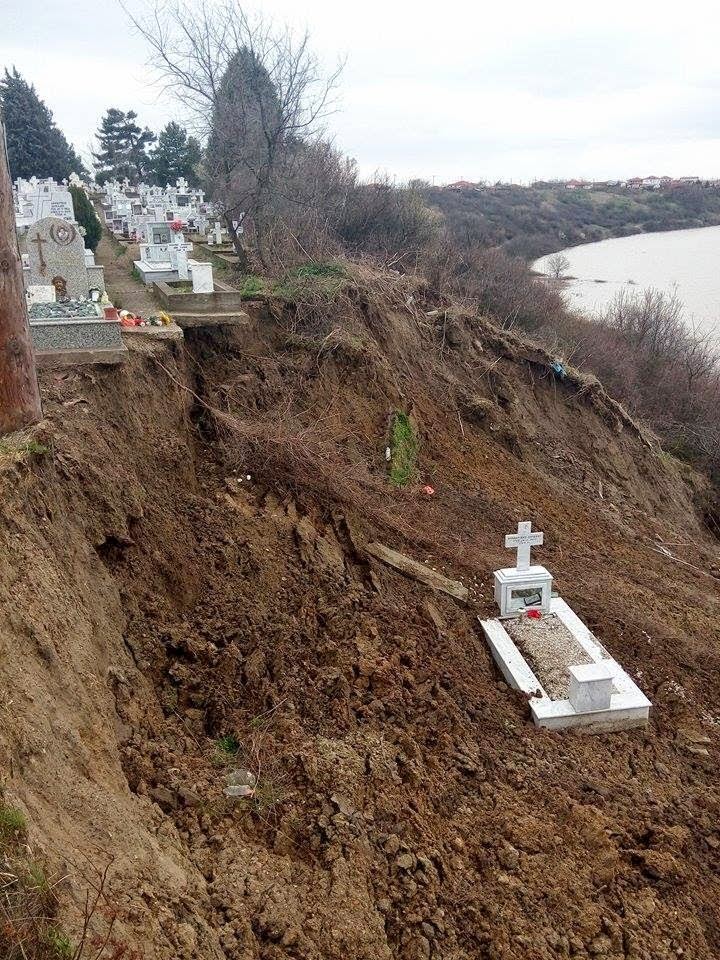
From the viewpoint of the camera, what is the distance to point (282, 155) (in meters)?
15.1

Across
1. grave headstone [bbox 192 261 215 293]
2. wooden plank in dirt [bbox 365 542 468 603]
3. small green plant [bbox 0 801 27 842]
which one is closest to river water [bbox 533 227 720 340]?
grave headstone [bbox 192 261 215 293]

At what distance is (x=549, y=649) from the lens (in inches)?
293

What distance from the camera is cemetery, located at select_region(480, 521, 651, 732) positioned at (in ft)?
21.0

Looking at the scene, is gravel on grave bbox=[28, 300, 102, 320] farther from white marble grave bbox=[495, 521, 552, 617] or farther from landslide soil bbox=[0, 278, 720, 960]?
white marble grave bbox=[495, 521, 552, 617]

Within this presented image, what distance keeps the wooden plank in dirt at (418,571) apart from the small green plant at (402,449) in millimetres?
1972

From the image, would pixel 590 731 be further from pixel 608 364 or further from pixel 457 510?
pixel 608 364

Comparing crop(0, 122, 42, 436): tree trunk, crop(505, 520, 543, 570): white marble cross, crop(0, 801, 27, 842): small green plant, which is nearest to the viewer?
crop(0, 801, 27, 842): small green plant

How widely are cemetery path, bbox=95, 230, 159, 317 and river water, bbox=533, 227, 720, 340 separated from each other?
18354 millimetres

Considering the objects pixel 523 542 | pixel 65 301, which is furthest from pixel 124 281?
pixel 523 542

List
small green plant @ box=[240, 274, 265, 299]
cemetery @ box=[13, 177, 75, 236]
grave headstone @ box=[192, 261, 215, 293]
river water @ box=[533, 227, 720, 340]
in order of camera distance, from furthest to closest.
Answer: river water @ box=[533, 227, 720, 340] → cemetery @ box=[13, 177, 75, 236] → small green plant @ box=[240, 274, 265, 299] → grave headstone @ box=[192, 261, 215, 293]

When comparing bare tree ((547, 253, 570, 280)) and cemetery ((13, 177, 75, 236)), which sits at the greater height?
cemetery ((13, 177, 75, 236))

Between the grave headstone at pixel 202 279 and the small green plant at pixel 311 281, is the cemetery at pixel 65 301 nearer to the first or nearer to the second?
the grave headstone at pixel 202 279

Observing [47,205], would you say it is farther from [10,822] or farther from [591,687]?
[10,822]

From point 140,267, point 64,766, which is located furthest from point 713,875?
point 140,267
